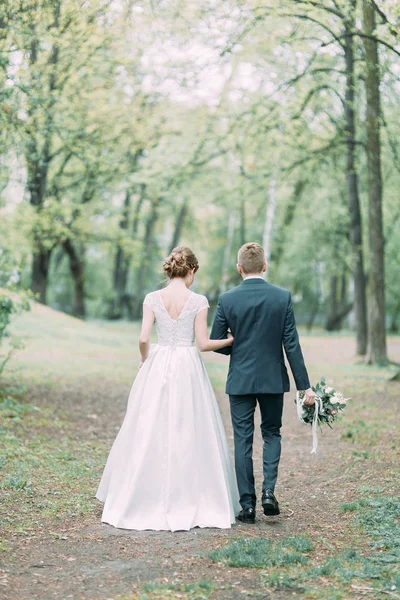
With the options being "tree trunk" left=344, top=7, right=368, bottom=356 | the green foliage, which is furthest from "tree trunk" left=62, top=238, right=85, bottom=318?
the green foliage

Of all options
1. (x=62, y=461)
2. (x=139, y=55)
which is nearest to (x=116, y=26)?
(x=139, y=55)

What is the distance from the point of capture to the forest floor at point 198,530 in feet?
13.9

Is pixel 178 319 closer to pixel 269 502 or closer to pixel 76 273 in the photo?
pixel 269 502

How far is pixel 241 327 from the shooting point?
5730 mm

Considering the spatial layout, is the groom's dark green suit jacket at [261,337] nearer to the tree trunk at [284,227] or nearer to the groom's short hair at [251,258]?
the groom's short hair at [251,258]

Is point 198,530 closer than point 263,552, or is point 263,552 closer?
point 263,552

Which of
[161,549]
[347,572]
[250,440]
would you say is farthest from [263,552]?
[250,440]

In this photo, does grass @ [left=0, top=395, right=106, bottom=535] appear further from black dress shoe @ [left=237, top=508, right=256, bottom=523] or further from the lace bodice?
the lace bodice

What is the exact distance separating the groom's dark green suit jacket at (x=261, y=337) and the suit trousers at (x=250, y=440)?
6.0 inches

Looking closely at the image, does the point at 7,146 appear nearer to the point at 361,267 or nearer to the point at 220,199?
the point at 220,199

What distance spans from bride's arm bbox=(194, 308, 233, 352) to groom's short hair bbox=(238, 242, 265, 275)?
476 millimetres

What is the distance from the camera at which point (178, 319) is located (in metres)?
5.85

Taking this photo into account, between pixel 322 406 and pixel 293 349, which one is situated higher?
pixel 293 349

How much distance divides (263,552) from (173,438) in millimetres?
1254
